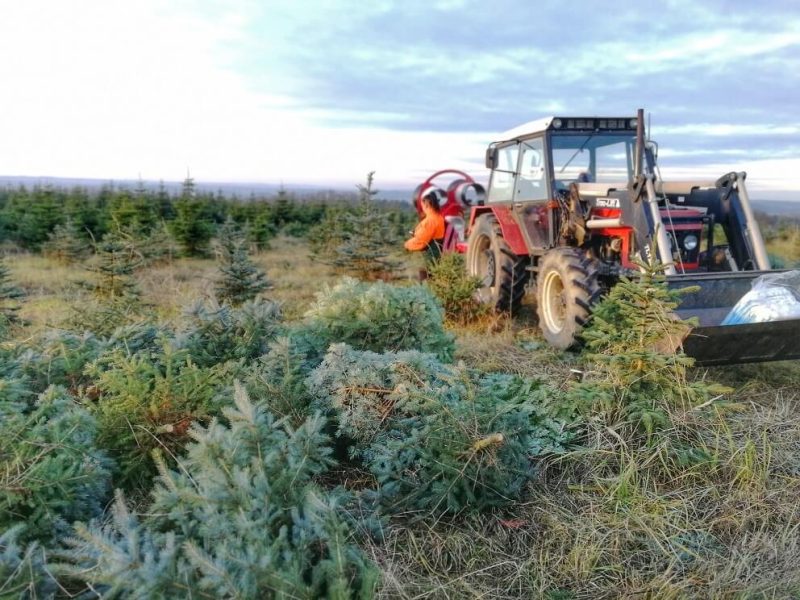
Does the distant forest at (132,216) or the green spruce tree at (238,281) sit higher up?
the distant forest at (132,216)

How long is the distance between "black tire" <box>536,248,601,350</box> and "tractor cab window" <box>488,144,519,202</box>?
1.78m

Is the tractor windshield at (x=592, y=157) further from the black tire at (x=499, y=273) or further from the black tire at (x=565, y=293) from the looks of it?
the black tire at (x=565, y=293)

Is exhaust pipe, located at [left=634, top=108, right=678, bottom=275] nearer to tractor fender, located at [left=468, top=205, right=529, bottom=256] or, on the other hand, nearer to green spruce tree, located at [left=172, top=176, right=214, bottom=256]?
tractor fender, located at [left=468, top=205, right=529, bottom=256]

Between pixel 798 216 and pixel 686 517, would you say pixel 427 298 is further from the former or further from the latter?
pixel 798 216

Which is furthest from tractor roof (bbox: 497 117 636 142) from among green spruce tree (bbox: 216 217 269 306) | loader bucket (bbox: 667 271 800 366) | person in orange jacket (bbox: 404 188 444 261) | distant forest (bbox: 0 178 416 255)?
distant forest (bbox: 0 178 416 255)

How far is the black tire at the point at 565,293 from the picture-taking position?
5.38 metres

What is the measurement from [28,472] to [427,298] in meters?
2.82

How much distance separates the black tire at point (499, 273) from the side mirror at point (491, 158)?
2.11 ft

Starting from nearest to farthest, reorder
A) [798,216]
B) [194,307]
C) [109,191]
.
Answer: [194,307]
[109,191]
[798,216]

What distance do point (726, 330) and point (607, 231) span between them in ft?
6.63

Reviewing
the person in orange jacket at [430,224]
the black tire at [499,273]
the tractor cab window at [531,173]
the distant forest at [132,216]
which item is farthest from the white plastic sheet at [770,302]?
the distant forest at [132,216]

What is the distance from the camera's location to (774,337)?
4.40 meters

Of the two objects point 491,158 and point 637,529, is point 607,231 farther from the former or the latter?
point 637,529

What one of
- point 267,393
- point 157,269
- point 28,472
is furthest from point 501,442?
point 157,269
